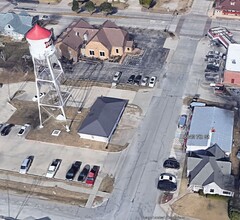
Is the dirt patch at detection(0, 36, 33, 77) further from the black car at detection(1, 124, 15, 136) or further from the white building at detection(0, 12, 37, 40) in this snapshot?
the black car at detection(1, 124, 15, 136)

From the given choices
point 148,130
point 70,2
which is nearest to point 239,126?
point 148,130

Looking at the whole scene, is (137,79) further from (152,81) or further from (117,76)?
(117,76)

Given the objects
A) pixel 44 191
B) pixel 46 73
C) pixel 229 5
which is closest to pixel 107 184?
pixel 44 191

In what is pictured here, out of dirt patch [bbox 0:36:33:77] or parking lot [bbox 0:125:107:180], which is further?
dirt patch [bbox 0:36:33:77]

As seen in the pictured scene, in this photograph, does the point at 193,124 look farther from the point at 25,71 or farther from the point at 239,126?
the point at 25,71

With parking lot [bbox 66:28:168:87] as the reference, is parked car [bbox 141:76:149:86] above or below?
below

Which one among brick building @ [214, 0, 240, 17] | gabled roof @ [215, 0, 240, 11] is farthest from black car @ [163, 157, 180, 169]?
gabled roof @ [215, 0, 240, 11]

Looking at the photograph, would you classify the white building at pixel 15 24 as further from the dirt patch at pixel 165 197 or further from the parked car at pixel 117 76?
the dirt patch at pixel 165 197

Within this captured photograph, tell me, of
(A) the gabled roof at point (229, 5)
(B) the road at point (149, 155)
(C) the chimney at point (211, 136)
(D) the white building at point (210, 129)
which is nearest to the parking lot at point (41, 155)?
(B) the road at point (149, 155)
